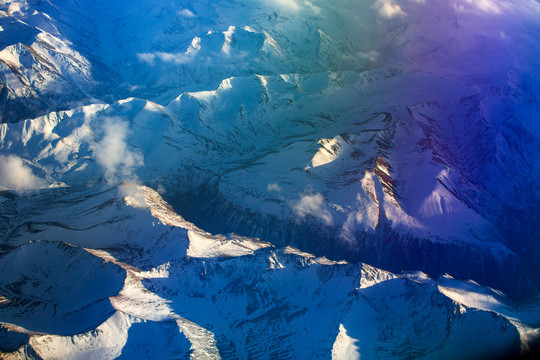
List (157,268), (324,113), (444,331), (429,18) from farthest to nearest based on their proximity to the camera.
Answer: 1. (429,18)
2. (324,113)
3. (157,268)
4. (444,331)

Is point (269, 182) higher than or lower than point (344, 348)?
lower

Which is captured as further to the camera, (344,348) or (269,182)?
(269,182)

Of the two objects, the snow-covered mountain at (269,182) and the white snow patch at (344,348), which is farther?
the snow-covered mountain at (269,182)

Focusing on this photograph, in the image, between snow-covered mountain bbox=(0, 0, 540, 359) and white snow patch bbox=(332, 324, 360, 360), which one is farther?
snow-covered mountain bbox=(0, 0, 540, 359)

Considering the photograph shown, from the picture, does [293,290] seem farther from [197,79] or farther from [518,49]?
[518,49]

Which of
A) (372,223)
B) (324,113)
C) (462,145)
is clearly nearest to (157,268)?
(372,223)

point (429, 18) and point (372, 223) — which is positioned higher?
point (429, 18)

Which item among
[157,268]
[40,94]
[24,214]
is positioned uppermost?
[157,268]

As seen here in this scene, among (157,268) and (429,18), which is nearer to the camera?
(157,268)
